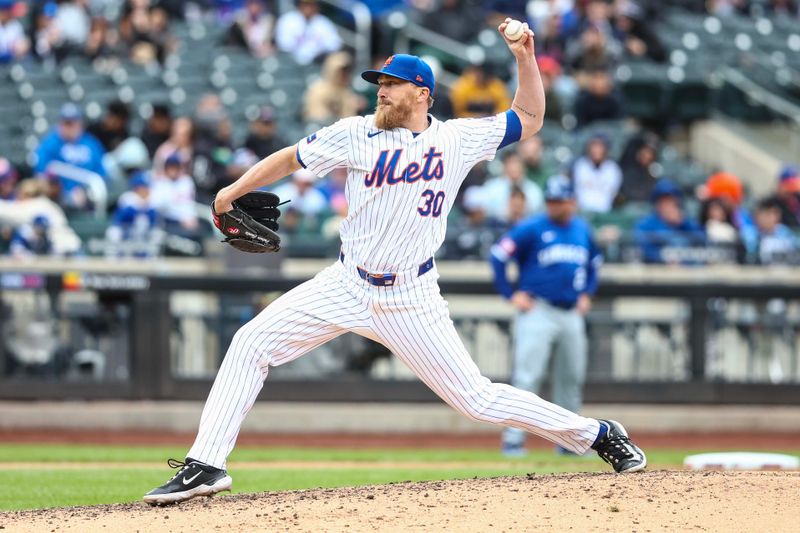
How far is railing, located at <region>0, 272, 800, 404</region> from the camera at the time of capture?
11.9 metres

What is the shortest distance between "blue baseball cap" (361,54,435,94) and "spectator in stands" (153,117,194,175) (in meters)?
7.91

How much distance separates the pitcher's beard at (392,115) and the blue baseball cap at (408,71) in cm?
12

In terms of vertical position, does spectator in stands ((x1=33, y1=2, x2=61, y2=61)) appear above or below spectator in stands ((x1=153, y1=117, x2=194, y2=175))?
A: above

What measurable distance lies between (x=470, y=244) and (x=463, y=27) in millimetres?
5068

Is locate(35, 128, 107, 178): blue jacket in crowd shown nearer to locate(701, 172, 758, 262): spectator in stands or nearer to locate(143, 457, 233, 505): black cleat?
locate(701, 172, 758, 262): spectator in stands

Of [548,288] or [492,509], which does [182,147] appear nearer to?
[548,288]

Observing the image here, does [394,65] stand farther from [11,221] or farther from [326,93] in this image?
[326,93]

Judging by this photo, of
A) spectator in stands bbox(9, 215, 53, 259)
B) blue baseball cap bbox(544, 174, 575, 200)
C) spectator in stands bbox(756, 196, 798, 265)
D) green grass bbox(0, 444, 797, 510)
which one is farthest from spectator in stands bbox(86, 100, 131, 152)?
spectator in stands bbox(756, 196, 798, 265)

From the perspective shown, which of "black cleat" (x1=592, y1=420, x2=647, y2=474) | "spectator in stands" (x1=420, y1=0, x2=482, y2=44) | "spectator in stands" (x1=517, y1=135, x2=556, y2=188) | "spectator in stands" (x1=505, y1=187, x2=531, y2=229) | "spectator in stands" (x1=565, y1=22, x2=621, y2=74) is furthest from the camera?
"spectator in stands" (x1=420, y1=0, x2=482, y2=44)

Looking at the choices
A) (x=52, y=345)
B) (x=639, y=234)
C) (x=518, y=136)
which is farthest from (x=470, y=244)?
(x=518, y=136)

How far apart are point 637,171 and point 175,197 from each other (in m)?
4.84

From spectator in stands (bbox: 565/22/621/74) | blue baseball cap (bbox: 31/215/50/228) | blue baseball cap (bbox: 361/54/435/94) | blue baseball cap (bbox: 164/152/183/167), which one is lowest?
blue baseball cap (bbox: 31/215/50/228)

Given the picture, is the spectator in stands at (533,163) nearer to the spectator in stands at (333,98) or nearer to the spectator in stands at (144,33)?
the spectator in stands at (333,98)

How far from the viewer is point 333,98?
48.9ft
